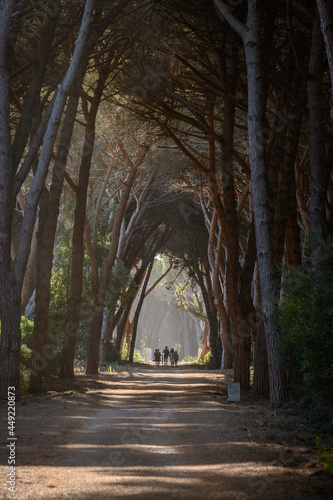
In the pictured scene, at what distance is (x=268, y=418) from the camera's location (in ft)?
24.8

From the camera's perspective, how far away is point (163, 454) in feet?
16.9

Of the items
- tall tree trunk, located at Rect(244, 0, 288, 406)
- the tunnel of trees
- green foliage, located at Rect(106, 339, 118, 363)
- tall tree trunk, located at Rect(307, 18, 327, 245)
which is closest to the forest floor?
tall tree trunk, located at Rect(244, 0, 288, 406)

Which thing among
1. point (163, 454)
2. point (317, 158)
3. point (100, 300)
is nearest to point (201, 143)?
point (100, 300)

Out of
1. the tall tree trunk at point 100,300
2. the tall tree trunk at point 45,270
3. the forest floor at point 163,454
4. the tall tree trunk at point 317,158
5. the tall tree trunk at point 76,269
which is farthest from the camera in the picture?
the tall tree trunk at point 100,300

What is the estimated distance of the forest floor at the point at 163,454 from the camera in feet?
12.6

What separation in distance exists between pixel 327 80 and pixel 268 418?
29.1 ft

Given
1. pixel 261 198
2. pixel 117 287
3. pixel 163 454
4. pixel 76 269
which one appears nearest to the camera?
pixel 163 454

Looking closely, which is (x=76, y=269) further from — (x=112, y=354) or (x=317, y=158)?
(x=112, y=354)

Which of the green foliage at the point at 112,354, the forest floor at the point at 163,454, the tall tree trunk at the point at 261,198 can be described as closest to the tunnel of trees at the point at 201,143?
the tall tree trunk at the point at 261,198

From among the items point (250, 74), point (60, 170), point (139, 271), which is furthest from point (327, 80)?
point (139, 271)

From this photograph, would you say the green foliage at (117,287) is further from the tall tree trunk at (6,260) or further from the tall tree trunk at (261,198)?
the tall tree trunk at (261,198)

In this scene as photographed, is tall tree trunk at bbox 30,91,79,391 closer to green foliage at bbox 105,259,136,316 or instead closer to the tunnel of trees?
the tunnel of trees

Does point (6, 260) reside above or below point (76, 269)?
below

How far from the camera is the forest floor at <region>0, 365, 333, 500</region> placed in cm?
384
